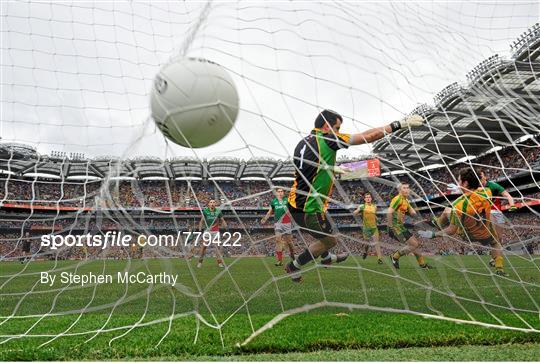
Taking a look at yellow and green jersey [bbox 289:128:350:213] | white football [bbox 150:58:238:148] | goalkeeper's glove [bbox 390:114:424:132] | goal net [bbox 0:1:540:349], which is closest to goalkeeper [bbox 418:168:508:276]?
goal net [bbox 0:1:540:349]

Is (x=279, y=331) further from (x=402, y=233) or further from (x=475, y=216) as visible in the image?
(x=402, y=233)

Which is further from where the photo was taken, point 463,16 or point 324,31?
point 463,16

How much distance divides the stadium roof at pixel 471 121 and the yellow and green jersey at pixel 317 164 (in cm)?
60

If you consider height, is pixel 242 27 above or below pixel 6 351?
above

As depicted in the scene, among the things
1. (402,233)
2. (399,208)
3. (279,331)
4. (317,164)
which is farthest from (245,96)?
(402,233)

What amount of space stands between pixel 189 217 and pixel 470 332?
94.7ft

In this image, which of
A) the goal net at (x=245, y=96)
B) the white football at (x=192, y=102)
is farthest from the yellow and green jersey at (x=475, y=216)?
the white football at (x=192, y=102)

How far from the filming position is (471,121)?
20.0 feet

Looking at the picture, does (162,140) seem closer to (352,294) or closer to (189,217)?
(352,294)

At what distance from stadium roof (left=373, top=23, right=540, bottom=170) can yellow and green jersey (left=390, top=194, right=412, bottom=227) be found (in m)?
0.86

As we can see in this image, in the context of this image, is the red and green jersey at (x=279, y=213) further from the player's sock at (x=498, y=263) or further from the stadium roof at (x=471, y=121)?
the player's sock at (x=498, y=263)

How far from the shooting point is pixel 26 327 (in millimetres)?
3922

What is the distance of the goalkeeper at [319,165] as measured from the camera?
426 cm

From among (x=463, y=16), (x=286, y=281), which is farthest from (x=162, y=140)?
(x=463, y=16)
